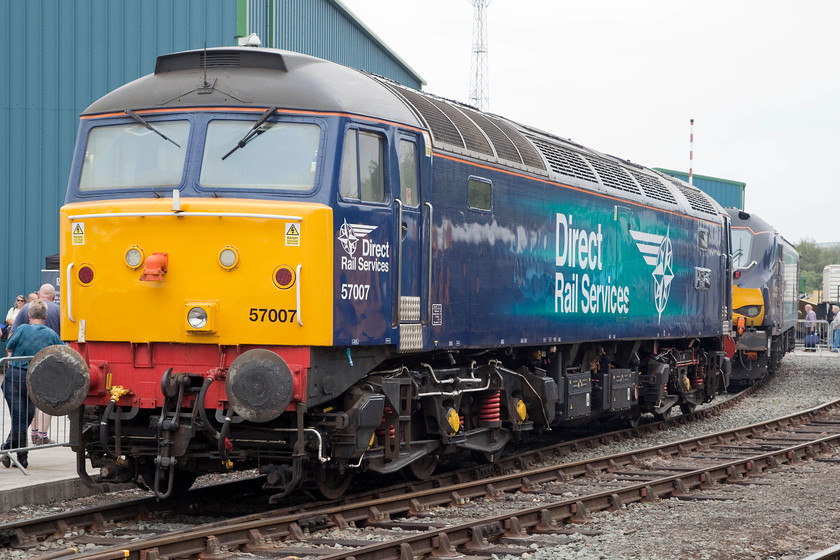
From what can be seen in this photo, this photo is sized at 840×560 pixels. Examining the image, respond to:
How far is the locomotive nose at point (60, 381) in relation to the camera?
8414 millimetres

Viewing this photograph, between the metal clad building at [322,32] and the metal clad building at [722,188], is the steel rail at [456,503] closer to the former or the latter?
the metal clad building at [322,32]

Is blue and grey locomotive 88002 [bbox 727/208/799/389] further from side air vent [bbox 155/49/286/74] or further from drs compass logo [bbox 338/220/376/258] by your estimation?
side air vent [bbox 155/49/286/74]

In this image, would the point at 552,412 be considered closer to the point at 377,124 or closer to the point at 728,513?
the point at 728,513

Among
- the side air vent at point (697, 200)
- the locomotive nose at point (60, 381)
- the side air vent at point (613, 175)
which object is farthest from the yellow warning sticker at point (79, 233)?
the side air vent at point (697, 200)

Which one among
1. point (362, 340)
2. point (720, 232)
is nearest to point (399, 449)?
point (362, 340)

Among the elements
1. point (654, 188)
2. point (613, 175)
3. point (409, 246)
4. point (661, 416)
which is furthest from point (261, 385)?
point (661, 416)

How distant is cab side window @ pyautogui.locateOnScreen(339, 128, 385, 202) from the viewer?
8641mm

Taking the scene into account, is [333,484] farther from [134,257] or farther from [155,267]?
[134,257]

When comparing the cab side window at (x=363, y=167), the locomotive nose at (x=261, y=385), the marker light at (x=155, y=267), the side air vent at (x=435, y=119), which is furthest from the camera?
the side air vent at (x=435, y=119)

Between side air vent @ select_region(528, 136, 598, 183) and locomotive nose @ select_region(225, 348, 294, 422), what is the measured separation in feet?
17.9

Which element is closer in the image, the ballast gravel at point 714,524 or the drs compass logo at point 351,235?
the ballast gravel at point 714,524

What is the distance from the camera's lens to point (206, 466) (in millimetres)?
8773

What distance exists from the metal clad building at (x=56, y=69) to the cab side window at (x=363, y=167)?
1255 cm

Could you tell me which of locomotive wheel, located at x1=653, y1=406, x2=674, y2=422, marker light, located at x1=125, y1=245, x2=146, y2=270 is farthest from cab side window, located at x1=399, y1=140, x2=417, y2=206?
locomotive wheel, located at x1=653, y1=406, x2=674, y2=422
